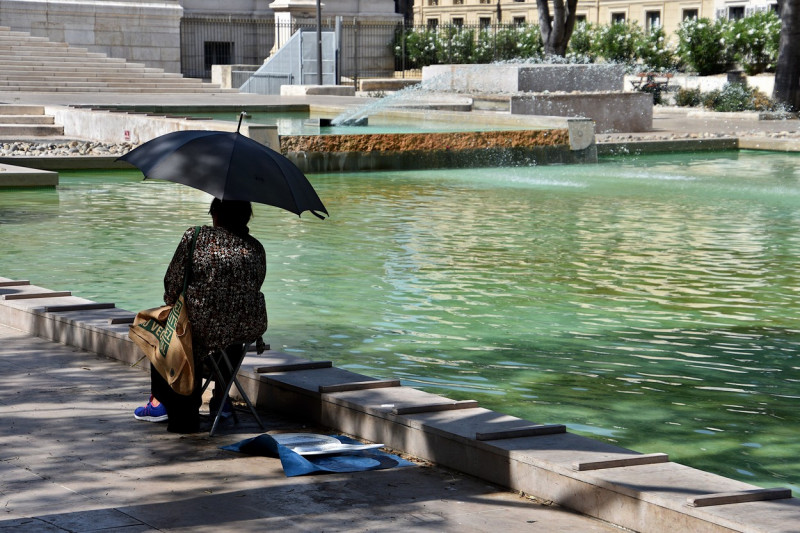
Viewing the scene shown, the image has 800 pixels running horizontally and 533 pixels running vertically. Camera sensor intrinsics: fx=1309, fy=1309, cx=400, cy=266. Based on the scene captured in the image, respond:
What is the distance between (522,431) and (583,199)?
41.0ft

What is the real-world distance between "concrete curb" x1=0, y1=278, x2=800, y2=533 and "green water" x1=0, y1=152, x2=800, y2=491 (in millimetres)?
1079

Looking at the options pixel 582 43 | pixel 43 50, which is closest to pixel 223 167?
pixel 43 50

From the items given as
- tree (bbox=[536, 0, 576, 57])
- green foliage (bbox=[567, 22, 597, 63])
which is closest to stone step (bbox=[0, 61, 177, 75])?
tree (bbox=[536, 0, 576, 57])

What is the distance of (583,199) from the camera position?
703 inches

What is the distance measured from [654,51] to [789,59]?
15.0 m

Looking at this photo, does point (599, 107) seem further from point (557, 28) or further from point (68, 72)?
point (68, 72)

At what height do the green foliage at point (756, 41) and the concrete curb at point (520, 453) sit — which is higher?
the green foliage at point (756, 41)

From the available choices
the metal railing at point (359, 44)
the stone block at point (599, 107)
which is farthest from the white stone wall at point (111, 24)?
the stone block at point (599, 107)

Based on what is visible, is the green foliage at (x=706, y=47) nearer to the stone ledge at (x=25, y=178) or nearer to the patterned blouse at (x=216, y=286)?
the stone ledge at (x=25, y=178)

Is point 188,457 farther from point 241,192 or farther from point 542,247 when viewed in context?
point 542,247

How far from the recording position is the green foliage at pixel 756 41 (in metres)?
46.6

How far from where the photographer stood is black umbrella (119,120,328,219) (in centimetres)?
600

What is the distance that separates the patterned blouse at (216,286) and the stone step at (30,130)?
20.4 meters

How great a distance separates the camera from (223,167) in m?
6.04
